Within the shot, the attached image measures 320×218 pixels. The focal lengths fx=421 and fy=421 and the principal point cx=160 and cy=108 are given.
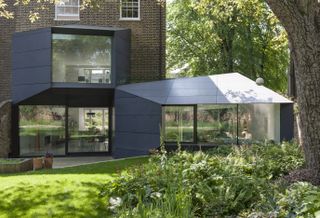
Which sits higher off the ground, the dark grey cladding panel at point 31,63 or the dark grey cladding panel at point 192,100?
the dark grey cladding panel at point 31,63

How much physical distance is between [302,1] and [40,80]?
13.3m

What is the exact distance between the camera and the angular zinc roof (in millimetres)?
15766

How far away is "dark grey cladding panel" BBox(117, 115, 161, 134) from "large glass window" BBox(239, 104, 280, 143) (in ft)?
10.8

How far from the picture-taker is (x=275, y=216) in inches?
204

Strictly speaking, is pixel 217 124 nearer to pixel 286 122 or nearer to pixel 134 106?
pixel 286 122

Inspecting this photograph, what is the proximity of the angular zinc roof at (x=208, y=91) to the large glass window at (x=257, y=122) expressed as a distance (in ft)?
2.14

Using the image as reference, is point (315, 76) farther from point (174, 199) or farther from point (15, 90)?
point (15, 90)

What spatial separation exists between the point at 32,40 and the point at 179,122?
7556 mm

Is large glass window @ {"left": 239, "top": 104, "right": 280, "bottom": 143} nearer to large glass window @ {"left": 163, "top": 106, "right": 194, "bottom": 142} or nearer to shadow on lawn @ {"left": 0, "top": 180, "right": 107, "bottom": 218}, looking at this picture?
large glass window @ {"left": 163, "top": 106, "right": 194, "bottom": 142}

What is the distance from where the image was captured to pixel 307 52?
7430mm

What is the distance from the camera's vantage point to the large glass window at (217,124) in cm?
1647

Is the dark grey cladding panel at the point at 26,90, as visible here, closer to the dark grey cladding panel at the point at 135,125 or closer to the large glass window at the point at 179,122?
the dark grey cladding panel at the point at 135,125

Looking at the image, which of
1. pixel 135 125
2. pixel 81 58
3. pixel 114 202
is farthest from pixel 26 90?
pixel 114 202

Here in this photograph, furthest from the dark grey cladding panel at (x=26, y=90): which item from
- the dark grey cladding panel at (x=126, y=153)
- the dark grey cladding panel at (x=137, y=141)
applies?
the dark grey cladding panel at (x=126, y=153)
